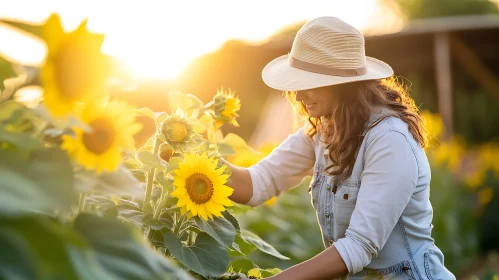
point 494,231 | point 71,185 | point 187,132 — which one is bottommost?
point 494,231

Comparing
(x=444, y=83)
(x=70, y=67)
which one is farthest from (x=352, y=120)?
(x=444, y=83)

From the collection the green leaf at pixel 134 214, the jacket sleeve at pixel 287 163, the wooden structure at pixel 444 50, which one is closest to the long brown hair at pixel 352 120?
the jacket sleeve at pixel 287 163

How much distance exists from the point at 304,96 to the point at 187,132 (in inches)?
21.8

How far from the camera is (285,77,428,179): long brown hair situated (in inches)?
72.2

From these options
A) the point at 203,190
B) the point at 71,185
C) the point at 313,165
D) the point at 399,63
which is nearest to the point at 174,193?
the point at 203,190

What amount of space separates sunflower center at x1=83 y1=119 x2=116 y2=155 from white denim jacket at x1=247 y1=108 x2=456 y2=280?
76cm

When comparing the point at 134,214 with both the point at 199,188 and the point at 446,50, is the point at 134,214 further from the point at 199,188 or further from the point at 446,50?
the point at 446,50

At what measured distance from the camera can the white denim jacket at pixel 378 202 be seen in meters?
1.63

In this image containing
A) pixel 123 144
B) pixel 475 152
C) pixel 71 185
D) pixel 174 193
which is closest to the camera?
pixel 71 185

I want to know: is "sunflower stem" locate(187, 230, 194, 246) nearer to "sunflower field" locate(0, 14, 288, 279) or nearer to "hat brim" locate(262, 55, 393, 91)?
"sunflower field" locate(0, 14, 288, 279)

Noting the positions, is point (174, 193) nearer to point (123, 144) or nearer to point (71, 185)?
point (123, 144)

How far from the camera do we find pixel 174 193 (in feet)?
4.41

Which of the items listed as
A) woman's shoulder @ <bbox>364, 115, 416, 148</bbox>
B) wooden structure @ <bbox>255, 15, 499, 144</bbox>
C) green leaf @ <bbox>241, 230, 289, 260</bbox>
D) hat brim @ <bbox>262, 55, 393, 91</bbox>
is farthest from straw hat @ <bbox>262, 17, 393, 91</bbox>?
wooden structure @ <bbox>255, 15, 499, 144</bbox>

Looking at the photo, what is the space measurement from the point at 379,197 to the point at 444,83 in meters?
7.17
